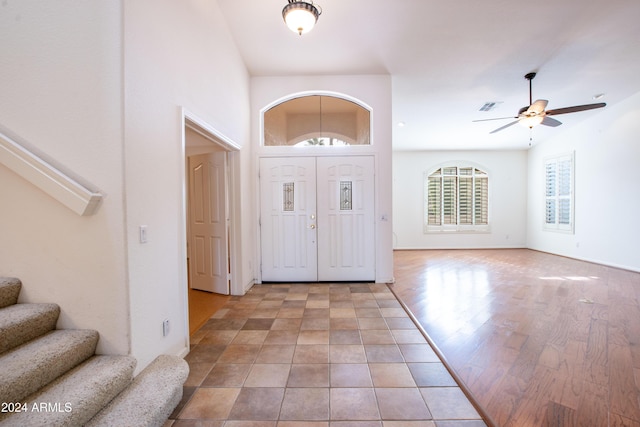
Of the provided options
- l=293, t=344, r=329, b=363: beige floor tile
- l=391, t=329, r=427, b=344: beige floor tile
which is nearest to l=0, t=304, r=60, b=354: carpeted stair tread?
l=293, t=344, r=329, b=363: beige floor tile

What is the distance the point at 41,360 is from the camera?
57.3 inches

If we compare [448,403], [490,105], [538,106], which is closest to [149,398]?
[448,403]

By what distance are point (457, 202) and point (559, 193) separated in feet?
8.01

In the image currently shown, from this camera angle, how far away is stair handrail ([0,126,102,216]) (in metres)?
1.64

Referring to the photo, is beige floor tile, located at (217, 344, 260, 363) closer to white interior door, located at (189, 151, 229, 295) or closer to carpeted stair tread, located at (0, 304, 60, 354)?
carpeted stair tread, located at (0, 304, 60, 354)

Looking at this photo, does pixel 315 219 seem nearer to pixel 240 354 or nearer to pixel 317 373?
pixel 240 354

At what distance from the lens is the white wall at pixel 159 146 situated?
1849 mm

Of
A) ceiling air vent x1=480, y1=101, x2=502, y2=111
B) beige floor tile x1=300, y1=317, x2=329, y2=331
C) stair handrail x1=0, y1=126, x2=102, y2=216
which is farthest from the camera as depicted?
ceiling air vent x1=480, y1=101, x2=502, y2=111

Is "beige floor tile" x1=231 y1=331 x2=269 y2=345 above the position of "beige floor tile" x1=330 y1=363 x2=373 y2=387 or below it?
above

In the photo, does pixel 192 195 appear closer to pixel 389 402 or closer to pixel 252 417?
pixel 252 417

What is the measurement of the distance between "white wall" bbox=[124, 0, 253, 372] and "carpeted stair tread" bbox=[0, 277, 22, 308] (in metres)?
0.75

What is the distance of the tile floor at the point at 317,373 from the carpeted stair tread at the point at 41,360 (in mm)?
695

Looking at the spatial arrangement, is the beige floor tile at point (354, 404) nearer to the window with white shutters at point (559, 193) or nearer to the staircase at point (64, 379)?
the staircase at point (64, 379)

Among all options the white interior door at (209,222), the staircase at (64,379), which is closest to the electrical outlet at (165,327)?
the staircase at (64,379)
